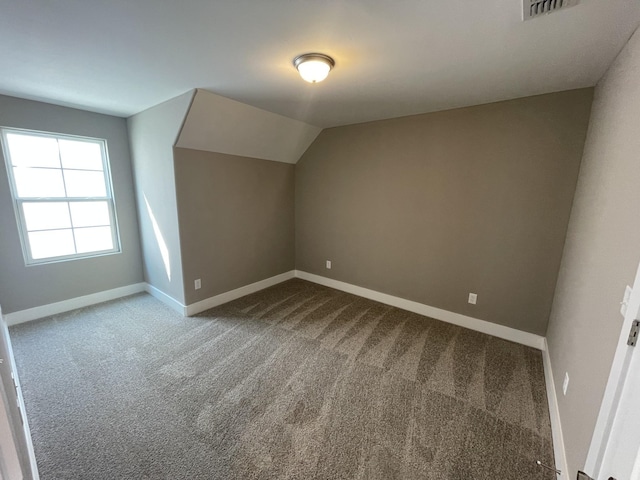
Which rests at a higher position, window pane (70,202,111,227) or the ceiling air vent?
the ceiling air vent

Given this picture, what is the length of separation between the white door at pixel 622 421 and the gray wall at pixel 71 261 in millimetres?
4492

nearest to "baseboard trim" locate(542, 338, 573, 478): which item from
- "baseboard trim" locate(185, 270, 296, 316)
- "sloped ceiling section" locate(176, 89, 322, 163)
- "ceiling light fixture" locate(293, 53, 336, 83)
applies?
"ceiling light fixture" locate(293, 53, 336, 83)

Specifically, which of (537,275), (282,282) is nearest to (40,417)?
(282,282)

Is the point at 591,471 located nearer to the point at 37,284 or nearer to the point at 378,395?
the point at 378,395

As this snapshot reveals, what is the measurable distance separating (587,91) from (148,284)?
5182 mm

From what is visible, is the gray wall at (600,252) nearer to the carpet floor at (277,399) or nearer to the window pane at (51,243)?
the carpet floor at (277,399)

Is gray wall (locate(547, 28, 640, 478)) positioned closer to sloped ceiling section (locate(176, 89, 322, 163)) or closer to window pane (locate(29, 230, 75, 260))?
sloped ceiling section (locate(176, 89, 322, 163))

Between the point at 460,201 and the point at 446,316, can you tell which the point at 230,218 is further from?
the point at 446,316

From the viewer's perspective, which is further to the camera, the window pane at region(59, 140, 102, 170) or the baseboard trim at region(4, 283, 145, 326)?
the window pane at region(59, 140, 102, 170)

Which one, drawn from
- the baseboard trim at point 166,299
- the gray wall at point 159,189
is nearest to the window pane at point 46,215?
the gray wall at point 159,189

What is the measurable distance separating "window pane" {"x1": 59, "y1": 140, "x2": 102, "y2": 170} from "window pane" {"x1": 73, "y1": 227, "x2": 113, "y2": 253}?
767mm

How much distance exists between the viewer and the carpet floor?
146 centimetres

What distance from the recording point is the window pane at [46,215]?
9.32 ft

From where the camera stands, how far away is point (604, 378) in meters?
1.11
